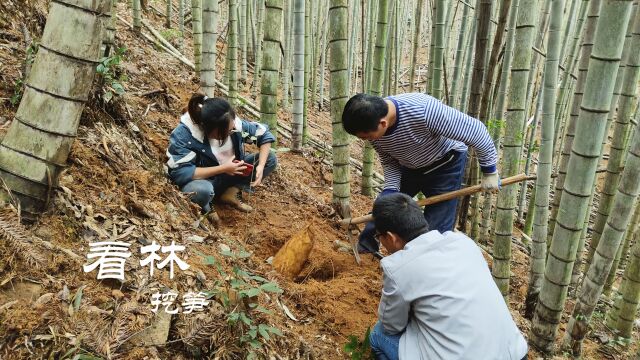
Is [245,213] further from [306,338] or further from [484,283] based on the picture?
[484,283]

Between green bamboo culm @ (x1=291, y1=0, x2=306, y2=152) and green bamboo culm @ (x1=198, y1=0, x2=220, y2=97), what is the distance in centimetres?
76

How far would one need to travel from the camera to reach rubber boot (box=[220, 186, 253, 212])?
3.59 m

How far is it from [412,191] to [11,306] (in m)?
2.38

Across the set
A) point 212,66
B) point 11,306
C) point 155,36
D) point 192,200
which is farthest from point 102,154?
point 155,36

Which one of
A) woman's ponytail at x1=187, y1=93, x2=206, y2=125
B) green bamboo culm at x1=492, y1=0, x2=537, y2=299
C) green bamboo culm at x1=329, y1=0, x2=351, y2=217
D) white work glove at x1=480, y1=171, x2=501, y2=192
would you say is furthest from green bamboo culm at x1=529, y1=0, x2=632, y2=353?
woman's ponytail at x1=187, y1=93, x2=206, y2=125

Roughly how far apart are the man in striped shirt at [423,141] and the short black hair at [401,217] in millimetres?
601

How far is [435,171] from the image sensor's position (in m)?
3.04

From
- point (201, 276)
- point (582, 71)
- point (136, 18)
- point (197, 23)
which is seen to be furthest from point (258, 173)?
point (136, 18)

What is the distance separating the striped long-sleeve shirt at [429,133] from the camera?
8.59ft

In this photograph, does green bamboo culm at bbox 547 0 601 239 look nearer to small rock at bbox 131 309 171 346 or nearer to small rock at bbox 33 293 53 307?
small rock at bbox 131 309 171 346

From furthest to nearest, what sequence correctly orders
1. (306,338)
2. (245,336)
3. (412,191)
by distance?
(412,191), (306,338), (245,336)

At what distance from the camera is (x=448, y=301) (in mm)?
1845

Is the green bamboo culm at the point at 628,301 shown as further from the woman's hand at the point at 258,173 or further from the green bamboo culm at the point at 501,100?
the woman's hand at the point at 258,173

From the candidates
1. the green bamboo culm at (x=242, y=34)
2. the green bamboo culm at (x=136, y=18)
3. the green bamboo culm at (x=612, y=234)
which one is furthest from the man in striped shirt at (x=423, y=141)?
the green bamboo culm at (x=136, y=18)
